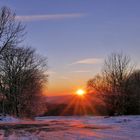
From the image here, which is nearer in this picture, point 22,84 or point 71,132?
point 71,132

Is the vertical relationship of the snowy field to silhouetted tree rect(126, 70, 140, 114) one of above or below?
below

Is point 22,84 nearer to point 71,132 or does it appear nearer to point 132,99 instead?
point 132,99

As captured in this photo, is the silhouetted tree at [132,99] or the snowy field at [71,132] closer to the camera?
the snowy field at [71,132]

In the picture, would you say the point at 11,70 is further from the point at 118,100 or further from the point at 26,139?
the point at 26,139

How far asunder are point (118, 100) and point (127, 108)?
84.2 inches

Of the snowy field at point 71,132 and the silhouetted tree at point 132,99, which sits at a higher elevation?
the silhouetted tree at point 132,99

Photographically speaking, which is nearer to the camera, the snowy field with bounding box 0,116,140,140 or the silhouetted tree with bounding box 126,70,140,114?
the snowy field with bounding box 0,116,140,140

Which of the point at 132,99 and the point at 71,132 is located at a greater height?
the point at 132,99

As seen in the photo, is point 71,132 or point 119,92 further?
point 119,92

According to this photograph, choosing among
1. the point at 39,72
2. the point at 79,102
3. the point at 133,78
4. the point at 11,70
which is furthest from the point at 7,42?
the point at 79,102

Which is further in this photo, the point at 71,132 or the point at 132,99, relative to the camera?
the point at 132,99

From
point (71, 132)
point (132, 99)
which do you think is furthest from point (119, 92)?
point (71, 132)

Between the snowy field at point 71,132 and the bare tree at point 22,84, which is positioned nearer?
the snowy field at point 71,132

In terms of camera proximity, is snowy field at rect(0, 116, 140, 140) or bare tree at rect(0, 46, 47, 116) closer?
snowy field at rect(0, 116, 140, 140)
